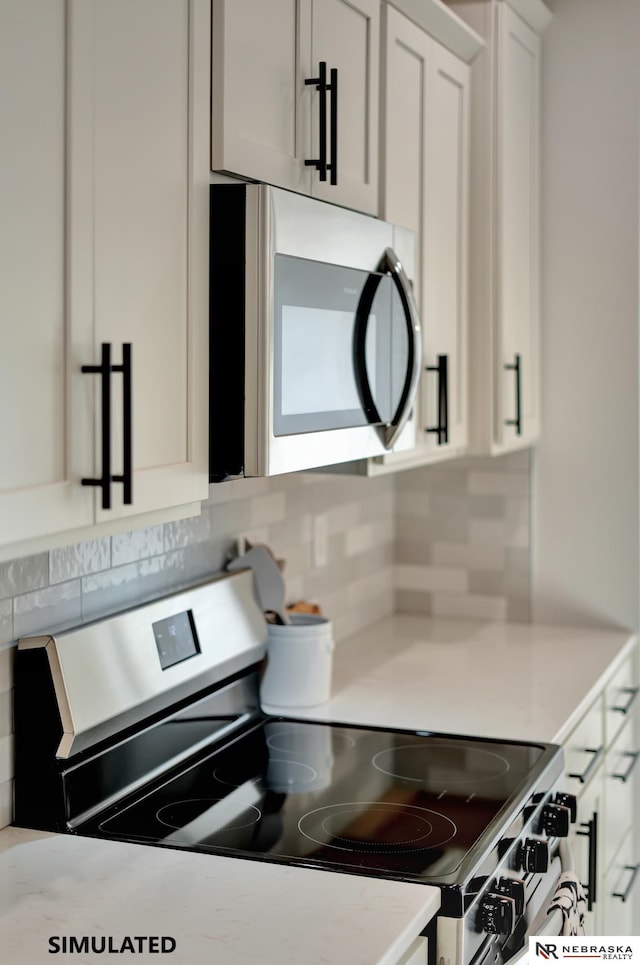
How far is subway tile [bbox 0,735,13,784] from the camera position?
153cm

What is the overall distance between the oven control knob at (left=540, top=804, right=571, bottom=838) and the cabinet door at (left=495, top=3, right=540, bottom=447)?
1004 mm

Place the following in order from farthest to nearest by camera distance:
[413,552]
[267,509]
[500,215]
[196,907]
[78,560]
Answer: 1. [413,552]
2. [500,215]
3. [267,509]
4. [78,560]
5. [196,907]

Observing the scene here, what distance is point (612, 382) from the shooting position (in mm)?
2863

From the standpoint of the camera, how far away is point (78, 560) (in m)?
1.68

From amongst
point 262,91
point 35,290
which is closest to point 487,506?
point 262,91

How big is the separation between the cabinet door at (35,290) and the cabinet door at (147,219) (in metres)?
0.03

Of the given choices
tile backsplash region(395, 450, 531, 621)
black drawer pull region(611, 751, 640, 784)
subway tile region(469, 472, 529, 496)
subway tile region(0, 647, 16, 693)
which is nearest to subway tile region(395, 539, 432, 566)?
tile backsplash region(395, 450, 531, 621)

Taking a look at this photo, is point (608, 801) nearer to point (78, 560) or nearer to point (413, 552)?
point (413, 552)

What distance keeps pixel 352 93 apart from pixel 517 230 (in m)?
0.95

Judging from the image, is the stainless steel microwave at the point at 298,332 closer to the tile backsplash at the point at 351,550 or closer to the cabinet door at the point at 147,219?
the cabinet door at the point at 147,219

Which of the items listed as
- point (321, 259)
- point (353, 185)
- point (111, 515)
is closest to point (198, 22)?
point (321, 259)

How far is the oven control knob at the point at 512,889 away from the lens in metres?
1.53

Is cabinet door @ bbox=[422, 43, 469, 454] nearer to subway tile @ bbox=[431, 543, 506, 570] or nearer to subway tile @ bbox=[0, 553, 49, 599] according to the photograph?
subway tile @ bbox=[431, 543, 506, 570]

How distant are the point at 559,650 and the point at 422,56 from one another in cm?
139
